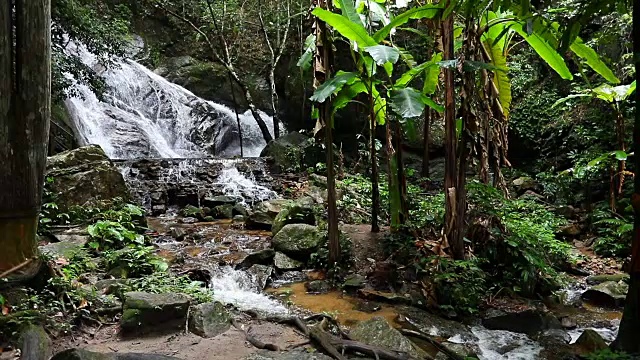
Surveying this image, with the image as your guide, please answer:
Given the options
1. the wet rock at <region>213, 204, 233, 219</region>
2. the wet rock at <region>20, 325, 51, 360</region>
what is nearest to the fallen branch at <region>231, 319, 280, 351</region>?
the wet rock at <region>20, 325, 51, 360</region>

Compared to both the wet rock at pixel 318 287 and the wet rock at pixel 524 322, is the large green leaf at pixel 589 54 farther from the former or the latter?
the wet rock at pixel 318 287

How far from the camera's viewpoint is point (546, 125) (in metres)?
11.0

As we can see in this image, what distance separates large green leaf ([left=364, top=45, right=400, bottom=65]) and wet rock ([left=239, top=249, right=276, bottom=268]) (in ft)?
10.7

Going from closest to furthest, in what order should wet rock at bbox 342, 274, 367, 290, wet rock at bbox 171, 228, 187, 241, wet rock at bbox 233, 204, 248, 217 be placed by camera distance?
wet rock at bbox 342, 274, 367, 290 < wet rock at bbox 171, 228, 187, 241 < wet rock at bbox 233, 204, 248, 217

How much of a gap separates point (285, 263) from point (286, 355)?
299 centimetres

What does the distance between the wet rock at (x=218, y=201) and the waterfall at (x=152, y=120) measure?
15.9 feet

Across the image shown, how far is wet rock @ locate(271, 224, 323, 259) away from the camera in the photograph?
6582 mm

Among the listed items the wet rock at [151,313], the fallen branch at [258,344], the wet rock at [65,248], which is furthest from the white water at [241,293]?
the wet rock at [65,248]

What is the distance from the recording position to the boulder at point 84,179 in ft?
25.4

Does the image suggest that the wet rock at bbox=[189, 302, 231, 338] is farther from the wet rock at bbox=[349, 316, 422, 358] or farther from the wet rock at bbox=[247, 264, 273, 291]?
the wet rock at bbox=[247, 264, 273, 291]

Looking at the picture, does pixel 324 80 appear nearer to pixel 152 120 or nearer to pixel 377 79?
pixel 377 79

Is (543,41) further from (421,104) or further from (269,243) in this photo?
(269,243)

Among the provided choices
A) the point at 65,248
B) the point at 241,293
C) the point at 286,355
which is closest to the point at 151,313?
the point at 286,355

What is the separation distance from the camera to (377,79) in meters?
5.85
